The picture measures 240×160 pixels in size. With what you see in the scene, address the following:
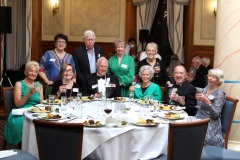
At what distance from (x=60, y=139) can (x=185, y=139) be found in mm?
956

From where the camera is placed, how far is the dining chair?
117 inches

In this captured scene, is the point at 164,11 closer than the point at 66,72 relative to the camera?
No

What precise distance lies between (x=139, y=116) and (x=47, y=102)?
1260 millimetres

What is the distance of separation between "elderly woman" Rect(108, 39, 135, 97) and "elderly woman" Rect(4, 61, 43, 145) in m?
1.32

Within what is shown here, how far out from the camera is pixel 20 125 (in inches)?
180

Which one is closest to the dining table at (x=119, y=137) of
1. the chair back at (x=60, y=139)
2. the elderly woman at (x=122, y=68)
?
the chair back at (x=60, y=139)

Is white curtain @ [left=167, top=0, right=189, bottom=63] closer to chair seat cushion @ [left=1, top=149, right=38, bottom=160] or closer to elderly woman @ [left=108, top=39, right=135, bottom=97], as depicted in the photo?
elderly woman @ [left=108, top=39, right=135, bottom=97]

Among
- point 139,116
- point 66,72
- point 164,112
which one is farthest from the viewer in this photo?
point 66,72

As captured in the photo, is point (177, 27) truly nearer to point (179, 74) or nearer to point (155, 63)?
point (155, 63)

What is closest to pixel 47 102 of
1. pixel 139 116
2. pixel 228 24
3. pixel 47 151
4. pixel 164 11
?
pixel 139 116

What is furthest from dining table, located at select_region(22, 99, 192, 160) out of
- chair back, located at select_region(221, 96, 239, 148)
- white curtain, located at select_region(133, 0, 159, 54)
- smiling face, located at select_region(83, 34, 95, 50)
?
white curtain, located at select_region(133, 0, 159, 54)

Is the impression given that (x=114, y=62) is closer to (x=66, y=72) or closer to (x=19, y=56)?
(x=66, y=72)

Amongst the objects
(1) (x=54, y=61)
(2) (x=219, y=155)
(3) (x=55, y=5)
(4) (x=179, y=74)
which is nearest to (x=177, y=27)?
(3) (x=55, y=5)

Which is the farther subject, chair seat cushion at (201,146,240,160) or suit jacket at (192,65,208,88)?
suit jacket at (192,65,208,88)
